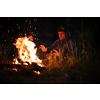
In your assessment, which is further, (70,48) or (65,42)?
(65,42)

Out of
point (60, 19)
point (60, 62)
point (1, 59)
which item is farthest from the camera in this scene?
point (60, 19)

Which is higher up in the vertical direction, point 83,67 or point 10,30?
point 10,30

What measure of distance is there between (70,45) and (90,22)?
12.1ft

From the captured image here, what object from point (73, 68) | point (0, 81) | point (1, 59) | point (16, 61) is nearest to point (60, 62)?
point (73, 68)

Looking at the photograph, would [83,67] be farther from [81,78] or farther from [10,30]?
[10,30]

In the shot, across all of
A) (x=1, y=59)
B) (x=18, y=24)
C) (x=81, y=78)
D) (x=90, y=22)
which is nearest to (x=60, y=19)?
(x=90, y=22)

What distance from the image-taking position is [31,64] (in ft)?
14.2

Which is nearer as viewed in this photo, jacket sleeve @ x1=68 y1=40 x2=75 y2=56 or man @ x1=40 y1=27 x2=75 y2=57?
jacket sleeve @ x1=68 y1=40 x2=75 y2=56

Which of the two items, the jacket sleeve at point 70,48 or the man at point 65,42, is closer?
the jacket sleeve at point 70,48

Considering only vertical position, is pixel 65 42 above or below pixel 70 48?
above

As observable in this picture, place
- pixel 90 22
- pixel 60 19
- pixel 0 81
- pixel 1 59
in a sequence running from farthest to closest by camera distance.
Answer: pixel 60 19
pixel 90 22
pixel 1 59
pixel 0 81

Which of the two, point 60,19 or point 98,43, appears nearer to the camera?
point 98,43

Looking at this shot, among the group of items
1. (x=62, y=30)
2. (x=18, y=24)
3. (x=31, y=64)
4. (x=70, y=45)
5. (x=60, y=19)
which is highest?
(x=60, y=19)

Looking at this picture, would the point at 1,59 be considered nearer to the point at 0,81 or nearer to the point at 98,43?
the point at 0,81
